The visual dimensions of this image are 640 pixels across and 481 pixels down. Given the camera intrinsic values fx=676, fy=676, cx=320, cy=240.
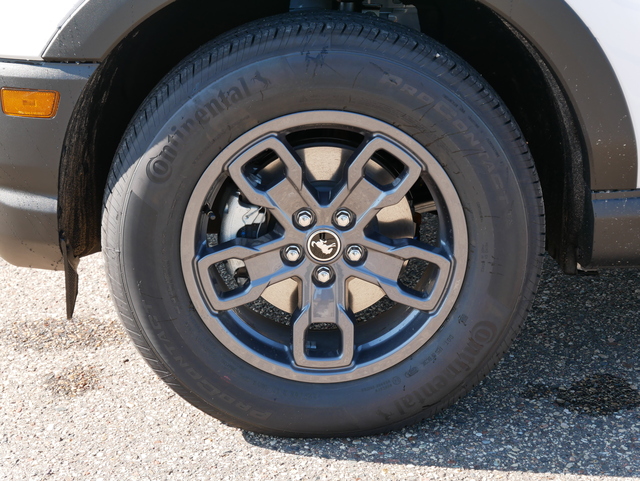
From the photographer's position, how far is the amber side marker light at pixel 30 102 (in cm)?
178

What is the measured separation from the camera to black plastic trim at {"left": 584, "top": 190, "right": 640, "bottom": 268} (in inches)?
72.9

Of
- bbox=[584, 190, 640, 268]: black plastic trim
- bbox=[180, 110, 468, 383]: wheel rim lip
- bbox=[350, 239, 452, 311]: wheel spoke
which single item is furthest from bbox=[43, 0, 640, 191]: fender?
bbox=[350, 239, 452, 311]: wheel spoke

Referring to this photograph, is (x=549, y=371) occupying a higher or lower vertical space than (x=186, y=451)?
higher

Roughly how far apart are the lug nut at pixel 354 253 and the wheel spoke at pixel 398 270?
0.02 metres

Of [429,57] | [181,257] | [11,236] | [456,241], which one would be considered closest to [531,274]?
[456,241]

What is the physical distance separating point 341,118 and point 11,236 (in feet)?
3.33

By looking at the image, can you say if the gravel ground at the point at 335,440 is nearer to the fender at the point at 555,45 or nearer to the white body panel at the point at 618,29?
the fender at the point at 555,45

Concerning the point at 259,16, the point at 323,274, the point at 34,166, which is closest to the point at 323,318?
the point at 323,274

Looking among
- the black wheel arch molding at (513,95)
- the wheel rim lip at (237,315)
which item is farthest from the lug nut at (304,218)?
the black wheel arch molding at (513,95)

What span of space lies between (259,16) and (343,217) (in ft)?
2.57

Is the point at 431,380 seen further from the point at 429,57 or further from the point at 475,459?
the point at 429,57

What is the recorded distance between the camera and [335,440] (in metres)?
2.02

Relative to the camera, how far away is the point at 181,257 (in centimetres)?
188

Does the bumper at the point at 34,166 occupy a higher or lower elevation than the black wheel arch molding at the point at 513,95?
lower
